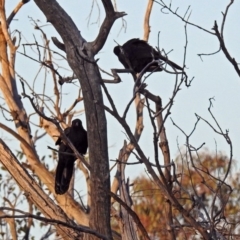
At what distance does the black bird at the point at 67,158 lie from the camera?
18.6 feet

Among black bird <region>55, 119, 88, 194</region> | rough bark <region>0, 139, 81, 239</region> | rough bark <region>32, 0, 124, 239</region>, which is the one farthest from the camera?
black bird <region>55, 119, 88, 194</region>

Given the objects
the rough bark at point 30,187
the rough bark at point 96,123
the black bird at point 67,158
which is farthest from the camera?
the black bird at point 67,158

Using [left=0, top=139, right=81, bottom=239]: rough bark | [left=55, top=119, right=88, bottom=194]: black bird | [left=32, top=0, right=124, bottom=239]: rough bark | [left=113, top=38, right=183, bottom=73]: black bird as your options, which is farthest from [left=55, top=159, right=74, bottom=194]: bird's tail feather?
[left=32, top=0, right=124, bottom=239]: rough bark

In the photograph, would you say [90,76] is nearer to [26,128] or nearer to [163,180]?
[163,180]

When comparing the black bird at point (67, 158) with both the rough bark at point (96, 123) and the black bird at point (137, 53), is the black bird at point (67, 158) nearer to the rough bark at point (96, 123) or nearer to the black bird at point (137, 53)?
the black bird at point (137, 53)

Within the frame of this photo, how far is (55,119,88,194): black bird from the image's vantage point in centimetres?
568

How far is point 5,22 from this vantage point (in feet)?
23.2

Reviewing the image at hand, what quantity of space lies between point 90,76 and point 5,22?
3828 millimetres

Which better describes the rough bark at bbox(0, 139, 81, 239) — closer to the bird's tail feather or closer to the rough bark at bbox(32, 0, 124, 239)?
the bird's tail feather

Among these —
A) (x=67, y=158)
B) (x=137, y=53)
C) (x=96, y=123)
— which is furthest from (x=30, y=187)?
(x=96, y=123)

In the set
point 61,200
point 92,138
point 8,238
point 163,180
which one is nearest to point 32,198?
point 61,200

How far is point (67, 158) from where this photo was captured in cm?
566

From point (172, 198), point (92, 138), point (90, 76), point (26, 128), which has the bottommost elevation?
point (172, 198)

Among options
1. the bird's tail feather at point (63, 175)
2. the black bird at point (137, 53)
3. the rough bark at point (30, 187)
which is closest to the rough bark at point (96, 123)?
the rough bark at point (30, 187)
